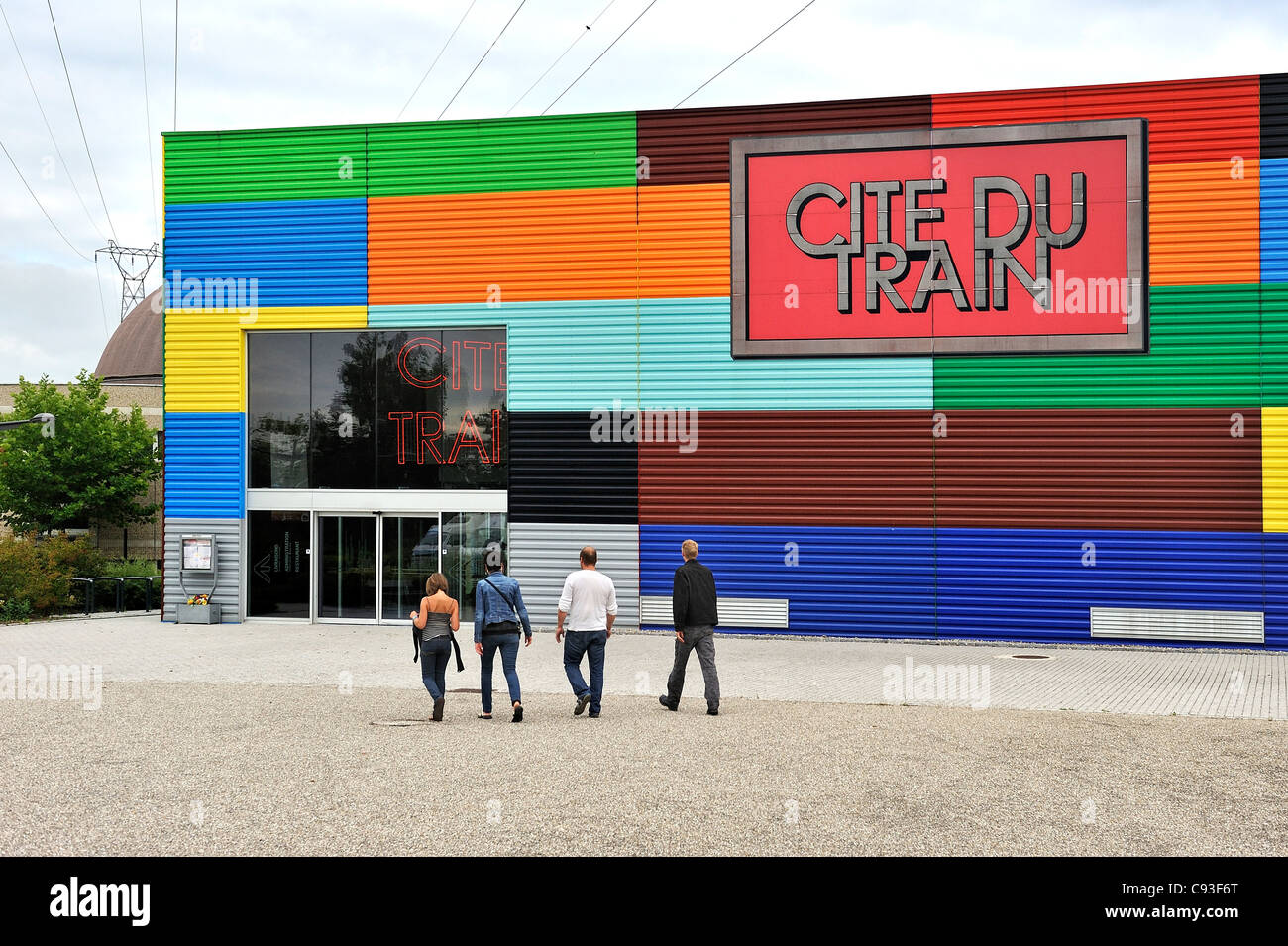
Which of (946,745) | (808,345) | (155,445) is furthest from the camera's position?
(155,445)

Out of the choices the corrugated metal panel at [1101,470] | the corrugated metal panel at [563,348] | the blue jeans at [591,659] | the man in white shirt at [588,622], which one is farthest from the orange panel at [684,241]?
the blue jeans at [591,659]

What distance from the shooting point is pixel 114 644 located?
17.1m

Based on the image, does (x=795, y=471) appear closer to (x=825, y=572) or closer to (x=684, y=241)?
(x=825, y=572)

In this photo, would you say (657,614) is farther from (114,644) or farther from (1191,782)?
(1191,782)

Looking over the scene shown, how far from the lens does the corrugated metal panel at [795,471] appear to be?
18094 millimetres

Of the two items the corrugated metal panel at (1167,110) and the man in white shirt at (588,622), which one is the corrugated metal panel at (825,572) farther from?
the man in white shirt at (588,622)

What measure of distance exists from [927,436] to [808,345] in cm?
257

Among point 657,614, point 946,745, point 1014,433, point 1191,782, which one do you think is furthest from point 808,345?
point 1191,782

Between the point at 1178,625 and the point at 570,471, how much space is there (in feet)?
34.5

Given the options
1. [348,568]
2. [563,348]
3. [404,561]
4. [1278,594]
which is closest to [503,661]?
[563,348]

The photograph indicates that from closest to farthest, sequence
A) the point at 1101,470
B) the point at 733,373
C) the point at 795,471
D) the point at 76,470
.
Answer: the point at 1101,470
the point at 795,471
the point at 733,373
the point at 76,470

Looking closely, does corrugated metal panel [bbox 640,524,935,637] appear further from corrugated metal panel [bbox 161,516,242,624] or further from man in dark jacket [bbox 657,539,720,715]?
corrugated metal panel [bbox 161,516,242,624]

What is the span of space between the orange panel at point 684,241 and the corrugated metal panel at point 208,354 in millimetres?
6899

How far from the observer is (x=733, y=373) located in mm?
18578
